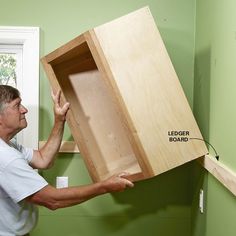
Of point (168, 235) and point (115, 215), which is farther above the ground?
point (115, 215)

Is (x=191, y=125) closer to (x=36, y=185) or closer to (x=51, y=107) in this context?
(x=36, y=185)

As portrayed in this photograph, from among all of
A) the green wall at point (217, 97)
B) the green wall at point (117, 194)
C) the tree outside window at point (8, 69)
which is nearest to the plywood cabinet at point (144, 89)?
the green wall at point (217, 97)

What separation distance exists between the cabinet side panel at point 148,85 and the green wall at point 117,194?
19.3 inches

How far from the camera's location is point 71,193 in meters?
1.45

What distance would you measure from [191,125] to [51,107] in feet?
2.75

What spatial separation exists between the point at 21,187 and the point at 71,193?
8.3 inches

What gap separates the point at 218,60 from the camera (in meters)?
1.42

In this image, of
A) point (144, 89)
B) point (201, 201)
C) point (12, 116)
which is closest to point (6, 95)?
point (12, 116)

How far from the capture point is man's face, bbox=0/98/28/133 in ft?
5.02

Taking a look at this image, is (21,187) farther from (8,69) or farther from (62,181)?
(8,69)


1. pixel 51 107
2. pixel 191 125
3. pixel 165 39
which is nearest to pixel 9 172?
pixel 51 107

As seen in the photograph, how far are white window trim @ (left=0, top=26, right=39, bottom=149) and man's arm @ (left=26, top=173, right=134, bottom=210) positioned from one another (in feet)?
1.81

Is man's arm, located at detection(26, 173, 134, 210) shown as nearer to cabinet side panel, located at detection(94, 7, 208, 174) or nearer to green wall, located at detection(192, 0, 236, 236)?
cabinet side panel, located at detection(94, 7, 208, 174)

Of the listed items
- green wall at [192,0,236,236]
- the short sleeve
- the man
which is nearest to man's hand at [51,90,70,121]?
the man
